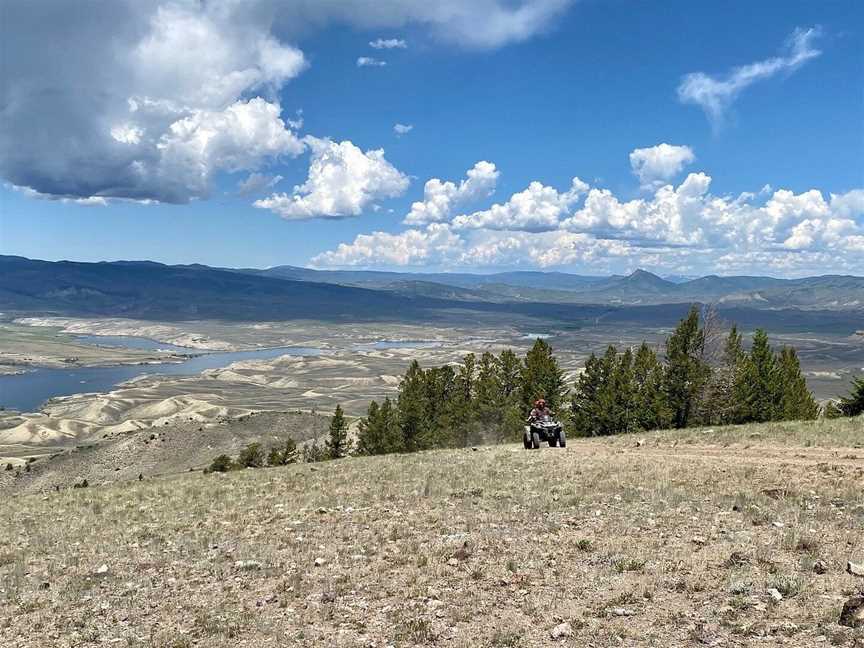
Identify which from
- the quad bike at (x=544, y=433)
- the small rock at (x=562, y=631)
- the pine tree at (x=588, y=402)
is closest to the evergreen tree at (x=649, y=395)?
the pine tree at (x=588, y=402)

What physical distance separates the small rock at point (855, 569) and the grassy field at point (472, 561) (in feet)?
0.60

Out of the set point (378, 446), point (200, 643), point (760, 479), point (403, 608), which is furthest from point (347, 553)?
point (378, 446)

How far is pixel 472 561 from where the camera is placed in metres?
13.9

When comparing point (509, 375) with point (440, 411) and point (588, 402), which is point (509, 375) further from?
point (588, 402)

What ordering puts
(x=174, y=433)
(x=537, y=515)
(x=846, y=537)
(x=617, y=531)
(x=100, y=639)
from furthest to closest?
(x=174, y=433)
(x=537, y=515)
(x=617, y=531)
(x=846, y=537)
(x=100, y=639)

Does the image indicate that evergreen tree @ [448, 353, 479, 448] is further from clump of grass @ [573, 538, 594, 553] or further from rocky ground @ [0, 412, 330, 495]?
clump of grass @ [573, 538, 594, 553]

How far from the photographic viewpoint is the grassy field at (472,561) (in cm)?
1073

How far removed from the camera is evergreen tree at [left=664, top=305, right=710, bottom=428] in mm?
63822

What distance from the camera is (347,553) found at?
15.3 metres

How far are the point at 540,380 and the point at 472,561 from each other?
181 feet

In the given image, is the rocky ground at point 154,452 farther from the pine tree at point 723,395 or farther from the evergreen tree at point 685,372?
the pine tree at point 723,395

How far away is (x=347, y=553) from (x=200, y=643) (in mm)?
4669

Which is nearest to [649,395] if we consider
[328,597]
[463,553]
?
[463,553]

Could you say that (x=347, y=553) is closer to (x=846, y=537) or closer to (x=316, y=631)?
(x=316, y=631)
